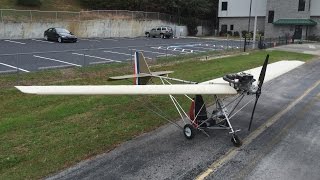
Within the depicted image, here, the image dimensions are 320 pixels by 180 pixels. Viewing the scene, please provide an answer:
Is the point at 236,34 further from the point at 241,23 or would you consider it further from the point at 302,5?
the point at 302,5

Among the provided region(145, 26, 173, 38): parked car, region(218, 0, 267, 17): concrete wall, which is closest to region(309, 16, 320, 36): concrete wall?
region(218, 0, 267, 17): concrete wall

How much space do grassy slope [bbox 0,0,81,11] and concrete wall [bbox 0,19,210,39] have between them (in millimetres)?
10771

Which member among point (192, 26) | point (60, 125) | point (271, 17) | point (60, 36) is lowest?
point (60, 125)

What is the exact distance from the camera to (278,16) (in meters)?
66.7

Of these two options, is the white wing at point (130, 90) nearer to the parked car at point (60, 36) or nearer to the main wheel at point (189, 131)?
the main wheel at point (189, 131)

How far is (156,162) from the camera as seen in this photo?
28.4 feet

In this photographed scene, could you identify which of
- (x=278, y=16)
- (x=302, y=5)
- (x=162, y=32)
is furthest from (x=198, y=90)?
(x=278, y=16)

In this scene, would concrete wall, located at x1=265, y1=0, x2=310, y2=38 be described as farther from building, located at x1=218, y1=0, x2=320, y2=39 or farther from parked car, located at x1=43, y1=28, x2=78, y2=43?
parked car, located at x1=43, y1=28, x2=78, y2=43

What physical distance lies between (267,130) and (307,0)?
58957mm

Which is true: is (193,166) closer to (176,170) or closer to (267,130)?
(176,170)

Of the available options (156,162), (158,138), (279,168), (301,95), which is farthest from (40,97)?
(301,95)

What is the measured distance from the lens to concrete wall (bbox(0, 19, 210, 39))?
139ft

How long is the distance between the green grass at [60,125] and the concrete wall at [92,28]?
89.3 ft

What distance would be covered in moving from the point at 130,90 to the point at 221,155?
2757 mm
